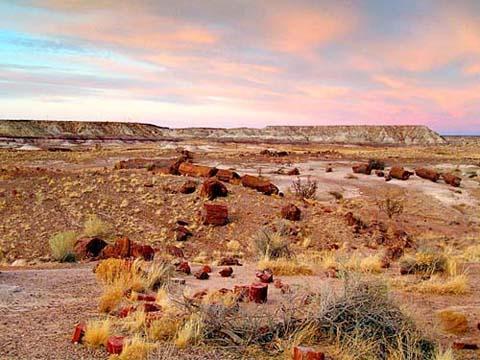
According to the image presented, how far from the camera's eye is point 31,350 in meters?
5.77

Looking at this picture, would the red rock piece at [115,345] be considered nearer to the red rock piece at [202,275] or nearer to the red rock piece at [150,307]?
the red rock piece at [150,307]

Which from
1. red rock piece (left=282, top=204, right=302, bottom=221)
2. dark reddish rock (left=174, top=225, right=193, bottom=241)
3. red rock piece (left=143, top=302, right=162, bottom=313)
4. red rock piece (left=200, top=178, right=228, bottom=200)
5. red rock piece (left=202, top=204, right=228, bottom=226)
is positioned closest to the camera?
red rock piece (left=143, top=302, right=162, bottom=313)

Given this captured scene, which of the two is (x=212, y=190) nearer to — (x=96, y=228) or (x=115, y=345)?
(x=96, y=228)

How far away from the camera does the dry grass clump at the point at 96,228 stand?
17.2 metres

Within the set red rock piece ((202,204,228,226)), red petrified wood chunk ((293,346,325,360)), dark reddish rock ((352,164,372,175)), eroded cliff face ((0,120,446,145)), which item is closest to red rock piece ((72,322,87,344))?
red petrified wood chunk ((293,346,325,360))

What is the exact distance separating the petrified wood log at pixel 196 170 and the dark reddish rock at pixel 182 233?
6.83 m

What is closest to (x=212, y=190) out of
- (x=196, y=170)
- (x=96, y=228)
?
(x=196, y=170)

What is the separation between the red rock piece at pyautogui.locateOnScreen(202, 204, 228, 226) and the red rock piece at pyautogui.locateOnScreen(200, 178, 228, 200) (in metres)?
1.93

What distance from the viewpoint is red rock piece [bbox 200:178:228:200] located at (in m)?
20.8

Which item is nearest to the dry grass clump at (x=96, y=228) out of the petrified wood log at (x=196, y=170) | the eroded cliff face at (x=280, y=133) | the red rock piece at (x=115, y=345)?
the petrified wood log at (x=196, y=170)

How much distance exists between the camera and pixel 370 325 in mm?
6402

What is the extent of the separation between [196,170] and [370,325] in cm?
1923

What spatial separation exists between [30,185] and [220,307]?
59.5 ft

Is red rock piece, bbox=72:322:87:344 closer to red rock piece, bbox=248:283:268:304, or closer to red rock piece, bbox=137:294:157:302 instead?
red rock piece, bbox=137:294:157:302
